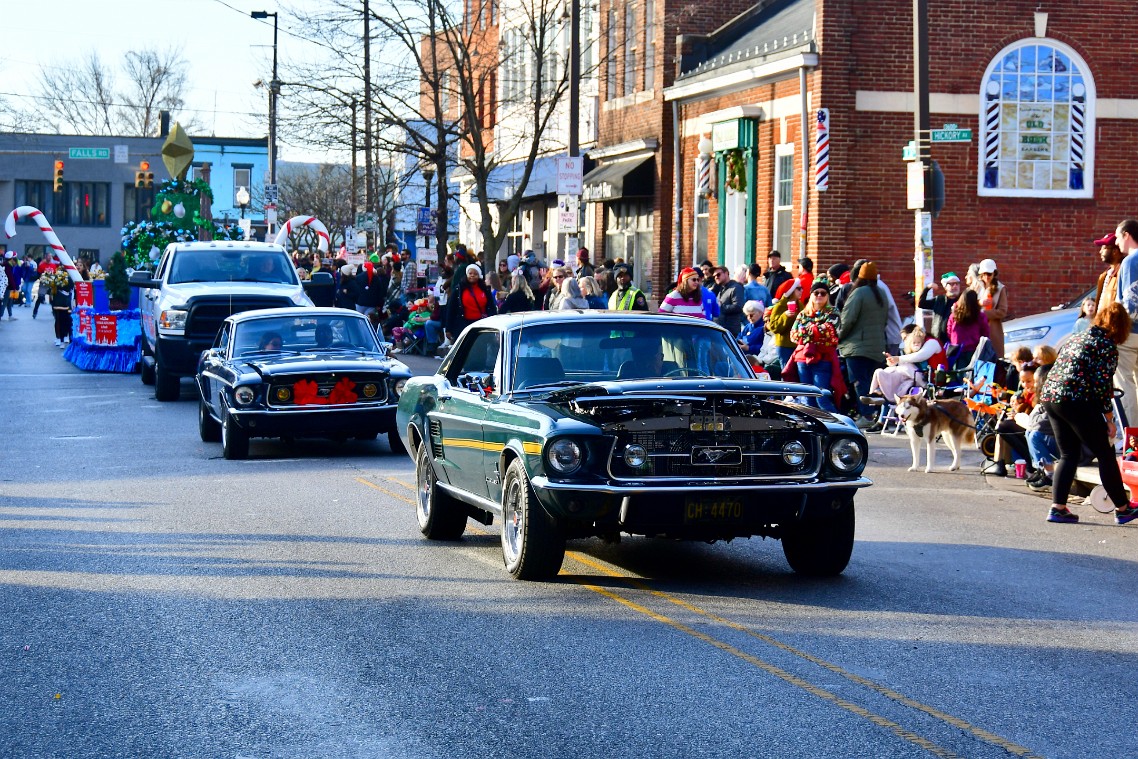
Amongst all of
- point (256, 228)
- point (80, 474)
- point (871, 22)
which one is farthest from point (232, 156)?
point (80, 474)

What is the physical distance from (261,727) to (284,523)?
535 centimetres

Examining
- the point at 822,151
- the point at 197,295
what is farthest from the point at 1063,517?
the point at 822,151

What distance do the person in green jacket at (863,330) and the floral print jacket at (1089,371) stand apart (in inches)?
262

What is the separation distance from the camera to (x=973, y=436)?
607 inches

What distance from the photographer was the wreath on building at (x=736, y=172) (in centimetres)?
3231

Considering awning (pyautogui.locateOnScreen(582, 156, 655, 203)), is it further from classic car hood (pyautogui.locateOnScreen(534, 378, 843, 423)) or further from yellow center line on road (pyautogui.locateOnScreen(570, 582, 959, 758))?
yellow center line on road (pyautogui.locateOnScreen(570, 582, 959, 758))

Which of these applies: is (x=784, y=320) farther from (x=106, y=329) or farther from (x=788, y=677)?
(x=106, y=329)

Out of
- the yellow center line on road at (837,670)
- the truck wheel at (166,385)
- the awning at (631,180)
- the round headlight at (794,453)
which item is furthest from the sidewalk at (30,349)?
the round headlight at (794,453)

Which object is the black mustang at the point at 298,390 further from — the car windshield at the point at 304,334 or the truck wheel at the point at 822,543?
the truck wheel at the point at 822,543

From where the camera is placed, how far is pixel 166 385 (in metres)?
22.4

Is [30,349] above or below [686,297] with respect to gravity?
below

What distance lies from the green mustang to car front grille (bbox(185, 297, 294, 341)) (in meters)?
12.7

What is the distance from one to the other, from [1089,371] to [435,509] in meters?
4.70

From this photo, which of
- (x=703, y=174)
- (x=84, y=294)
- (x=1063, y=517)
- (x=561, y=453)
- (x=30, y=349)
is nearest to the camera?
(x=561, y=453)
